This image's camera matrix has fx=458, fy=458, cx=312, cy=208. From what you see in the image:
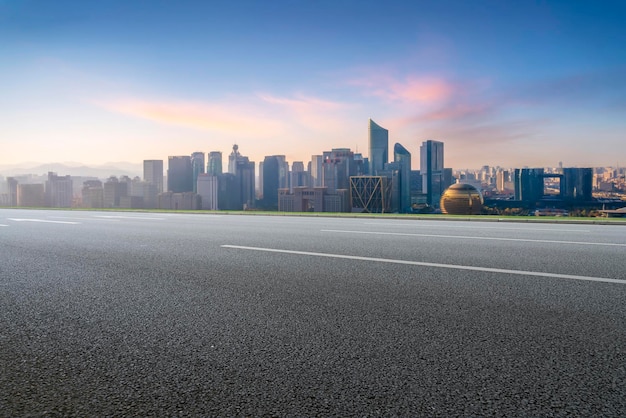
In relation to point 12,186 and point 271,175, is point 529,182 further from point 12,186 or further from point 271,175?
point 12,186

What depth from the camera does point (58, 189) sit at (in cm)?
6319

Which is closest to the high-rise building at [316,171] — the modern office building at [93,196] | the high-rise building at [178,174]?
the high-rise building at [178,174]

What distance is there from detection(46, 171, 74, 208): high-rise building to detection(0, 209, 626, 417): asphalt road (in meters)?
58.4

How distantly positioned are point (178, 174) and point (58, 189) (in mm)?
51986

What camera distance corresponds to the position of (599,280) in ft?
19.3

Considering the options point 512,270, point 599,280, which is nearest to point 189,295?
point 512,270

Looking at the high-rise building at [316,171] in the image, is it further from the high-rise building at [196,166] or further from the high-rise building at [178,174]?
the high-rise building at [178,174]

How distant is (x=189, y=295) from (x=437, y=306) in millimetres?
2798

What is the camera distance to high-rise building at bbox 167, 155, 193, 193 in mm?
114050

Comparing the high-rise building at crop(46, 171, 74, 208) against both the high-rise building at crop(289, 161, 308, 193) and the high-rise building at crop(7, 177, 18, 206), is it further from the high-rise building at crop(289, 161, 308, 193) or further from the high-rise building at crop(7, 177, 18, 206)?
the high-rise building at crop(289, 161, 308, 193)

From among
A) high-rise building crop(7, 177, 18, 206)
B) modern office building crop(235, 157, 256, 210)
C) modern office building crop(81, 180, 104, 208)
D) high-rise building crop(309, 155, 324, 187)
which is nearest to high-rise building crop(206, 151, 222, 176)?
modern office building crop(235, 157, 256, 210)

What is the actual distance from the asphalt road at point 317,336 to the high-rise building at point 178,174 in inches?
4341

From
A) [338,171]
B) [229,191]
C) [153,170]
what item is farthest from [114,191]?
[338,171]

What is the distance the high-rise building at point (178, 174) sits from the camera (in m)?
114
